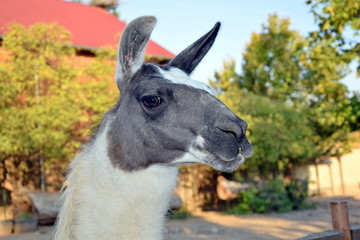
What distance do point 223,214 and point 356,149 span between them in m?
13.4

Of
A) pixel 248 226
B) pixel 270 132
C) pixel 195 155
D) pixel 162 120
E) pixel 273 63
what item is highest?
pixel 273 63

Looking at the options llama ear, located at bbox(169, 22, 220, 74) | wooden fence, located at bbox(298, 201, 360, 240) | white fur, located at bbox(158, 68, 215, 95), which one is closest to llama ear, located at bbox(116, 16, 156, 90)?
white fur, located at bbox(158, 68, 215, 95)

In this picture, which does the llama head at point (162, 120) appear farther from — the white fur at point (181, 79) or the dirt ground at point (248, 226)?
the dirt ground at point (248, 226)

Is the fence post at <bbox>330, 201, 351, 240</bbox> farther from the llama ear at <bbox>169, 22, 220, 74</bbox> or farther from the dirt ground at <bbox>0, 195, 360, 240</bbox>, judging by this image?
the dirt ground at <bbox>0, 195, 360, 240</bbox>

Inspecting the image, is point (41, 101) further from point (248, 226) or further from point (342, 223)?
point (342, 223)

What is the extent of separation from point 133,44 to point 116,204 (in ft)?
2.43

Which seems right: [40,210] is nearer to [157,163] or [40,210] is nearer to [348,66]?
[348,66]

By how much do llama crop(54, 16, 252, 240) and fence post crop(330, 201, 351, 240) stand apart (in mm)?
1993

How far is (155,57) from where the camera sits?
16469 mm

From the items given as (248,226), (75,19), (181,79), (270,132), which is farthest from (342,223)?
(75,19)

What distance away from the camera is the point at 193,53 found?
91.5 inches

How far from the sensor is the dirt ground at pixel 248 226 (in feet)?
31.3

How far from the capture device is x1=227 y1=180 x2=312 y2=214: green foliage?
1455cm

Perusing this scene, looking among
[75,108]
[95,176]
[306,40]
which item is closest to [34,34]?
[75,108]
